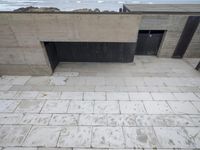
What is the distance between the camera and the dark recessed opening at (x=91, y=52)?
22.5 feet

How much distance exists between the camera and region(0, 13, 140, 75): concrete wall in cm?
480

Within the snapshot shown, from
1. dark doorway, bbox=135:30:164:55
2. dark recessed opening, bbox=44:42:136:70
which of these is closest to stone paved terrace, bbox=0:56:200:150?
dark recessed opening, bbox=44:42:136:70

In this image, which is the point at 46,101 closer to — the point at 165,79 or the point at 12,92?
the point at 12,92

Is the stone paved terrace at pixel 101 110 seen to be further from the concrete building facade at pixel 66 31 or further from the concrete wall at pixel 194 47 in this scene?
the concrete wall at pixel 194 47

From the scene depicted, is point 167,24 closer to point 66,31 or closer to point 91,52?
point 91,52

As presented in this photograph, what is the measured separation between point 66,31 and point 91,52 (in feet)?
7.58

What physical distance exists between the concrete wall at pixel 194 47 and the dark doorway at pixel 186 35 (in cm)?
20

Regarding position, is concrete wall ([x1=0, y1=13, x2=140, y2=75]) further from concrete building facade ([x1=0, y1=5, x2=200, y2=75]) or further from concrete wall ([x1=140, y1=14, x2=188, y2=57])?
concrete wall ([x1=140, y1=14, x2=188, y2=57])

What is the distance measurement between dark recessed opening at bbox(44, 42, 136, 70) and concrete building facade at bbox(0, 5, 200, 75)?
0.06 metres

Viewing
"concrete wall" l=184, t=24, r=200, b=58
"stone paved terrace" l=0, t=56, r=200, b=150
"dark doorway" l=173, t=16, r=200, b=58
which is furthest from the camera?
"concrete wall" l=184, t=24, r=200, b=58

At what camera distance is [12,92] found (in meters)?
5.04

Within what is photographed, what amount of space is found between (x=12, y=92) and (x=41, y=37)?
253 centimetres

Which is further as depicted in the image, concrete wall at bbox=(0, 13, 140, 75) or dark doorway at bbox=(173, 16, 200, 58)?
dark doorway at bbox=(173, 16, 200, 58)

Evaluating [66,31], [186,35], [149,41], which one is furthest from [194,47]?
[66,31]
